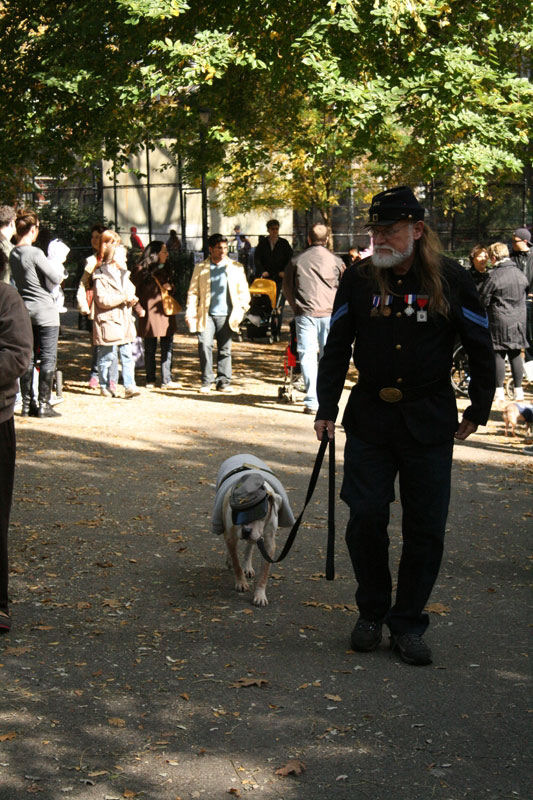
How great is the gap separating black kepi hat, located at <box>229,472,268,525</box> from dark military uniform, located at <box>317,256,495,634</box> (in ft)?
2.23

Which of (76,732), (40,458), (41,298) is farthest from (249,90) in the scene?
(76,732)

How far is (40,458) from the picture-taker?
10336 millimetres

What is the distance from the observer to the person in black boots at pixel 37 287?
1164 centimetres

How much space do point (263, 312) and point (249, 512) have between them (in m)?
14.0

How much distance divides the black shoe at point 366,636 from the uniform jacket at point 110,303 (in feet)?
29.0

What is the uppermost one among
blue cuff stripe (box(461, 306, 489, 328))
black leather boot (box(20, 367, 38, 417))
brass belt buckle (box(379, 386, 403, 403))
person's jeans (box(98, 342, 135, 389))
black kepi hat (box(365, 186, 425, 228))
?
black kepi hat (box(365, 186, 425, 228))

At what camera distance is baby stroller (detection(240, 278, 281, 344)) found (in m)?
19.2

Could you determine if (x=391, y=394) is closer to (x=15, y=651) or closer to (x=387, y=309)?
(x=387, y=309)

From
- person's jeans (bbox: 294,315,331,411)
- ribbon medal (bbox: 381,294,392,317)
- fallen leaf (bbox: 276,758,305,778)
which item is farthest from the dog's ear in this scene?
person's jeans (bbox: 294,315,331,411)

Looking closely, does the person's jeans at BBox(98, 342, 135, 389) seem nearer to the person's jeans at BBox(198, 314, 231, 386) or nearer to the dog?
the person's jeans at BBox(198, 314, 231, 386)

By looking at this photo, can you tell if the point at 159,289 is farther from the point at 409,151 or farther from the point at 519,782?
the point at 519,782

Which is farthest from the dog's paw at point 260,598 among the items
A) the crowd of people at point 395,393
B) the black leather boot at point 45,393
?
the black leather boot at point 45,393

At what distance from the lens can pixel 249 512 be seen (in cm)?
591

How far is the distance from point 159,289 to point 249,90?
3.06 meters
